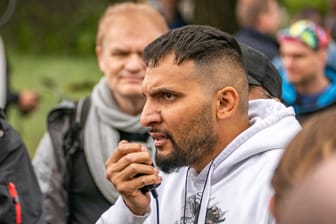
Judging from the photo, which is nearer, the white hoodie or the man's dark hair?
the white hoodie

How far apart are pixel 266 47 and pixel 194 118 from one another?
5796 millimetres

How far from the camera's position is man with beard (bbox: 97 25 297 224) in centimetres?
308

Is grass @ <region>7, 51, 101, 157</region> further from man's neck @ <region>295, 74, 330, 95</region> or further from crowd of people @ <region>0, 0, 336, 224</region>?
crowd of people @ <region>0, 0, 336, 224</region>

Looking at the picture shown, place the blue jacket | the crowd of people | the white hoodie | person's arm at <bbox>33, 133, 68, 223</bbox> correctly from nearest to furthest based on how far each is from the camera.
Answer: the crowd of people → the white hoodie → person's arm at <bbox>33, 133, 68, 223</bbox> → the blue jacket

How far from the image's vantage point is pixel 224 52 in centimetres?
323

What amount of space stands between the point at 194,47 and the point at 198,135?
0.98ft

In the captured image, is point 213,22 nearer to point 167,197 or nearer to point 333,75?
point 333,75

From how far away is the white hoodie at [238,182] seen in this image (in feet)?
9.83

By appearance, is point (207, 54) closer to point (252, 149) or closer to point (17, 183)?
point (252, 149)

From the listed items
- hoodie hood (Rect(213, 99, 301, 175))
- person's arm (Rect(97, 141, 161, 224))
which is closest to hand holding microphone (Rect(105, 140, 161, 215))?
person's arm (Rect(97, 141, 161, 224))

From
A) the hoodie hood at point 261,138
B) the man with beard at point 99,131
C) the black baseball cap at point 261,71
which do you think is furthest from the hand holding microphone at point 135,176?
the man with beard at point 99,131

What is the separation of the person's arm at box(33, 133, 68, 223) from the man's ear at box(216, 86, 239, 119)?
5.66 feet

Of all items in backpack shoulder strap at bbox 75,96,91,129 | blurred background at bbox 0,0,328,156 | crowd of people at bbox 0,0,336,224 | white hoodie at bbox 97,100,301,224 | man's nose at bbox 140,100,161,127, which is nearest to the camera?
crowd of people at bbox 0,0,336,224

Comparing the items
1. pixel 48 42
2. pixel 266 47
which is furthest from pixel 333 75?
pixel 48 42
